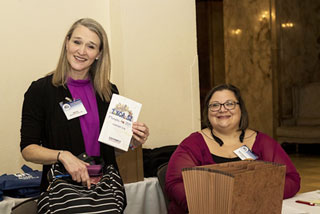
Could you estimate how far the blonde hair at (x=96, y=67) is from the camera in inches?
85.7

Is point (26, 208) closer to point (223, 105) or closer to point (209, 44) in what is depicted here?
point (223, 105)

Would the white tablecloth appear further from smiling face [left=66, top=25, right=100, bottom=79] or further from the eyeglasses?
smiling face [left=66, top=25, right=100, bottom=79]

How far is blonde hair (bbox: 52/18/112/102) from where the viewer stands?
218cm

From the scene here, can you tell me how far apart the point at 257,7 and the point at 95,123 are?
22.7ft

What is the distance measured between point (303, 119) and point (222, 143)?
226 inches

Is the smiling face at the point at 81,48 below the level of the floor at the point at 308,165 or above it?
above

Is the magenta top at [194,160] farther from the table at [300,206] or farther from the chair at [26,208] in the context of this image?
the chair at [26,208]

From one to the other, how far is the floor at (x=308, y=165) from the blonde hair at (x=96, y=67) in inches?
130

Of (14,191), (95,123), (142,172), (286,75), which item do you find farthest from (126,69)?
(286,75)

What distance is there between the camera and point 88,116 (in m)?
2.16

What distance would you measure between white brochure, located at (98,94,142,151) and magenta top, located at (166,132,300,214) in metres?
0.53

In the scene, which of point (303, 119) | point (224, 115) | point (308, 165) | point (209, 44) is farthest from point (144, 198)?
point (209, 44)

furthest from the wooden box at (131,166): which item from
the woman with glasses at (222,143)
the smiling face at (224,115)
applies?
the smiling face at (224,115)

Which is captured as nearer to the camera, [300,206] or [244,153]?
[300,206]
